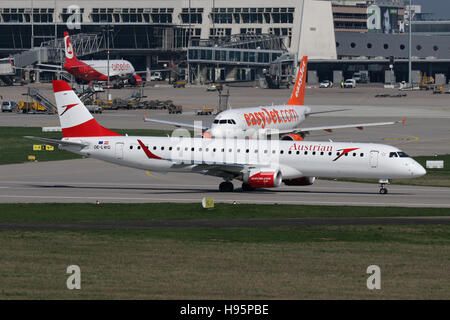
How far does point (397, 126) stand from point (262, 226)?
83.6 m

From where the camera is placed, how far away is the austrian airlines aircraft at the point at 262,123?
3472 inches

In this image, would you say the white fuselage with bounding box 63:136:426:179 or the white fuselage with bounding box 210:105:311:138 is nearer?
the white fuselage with bounding box 63:136:426:179

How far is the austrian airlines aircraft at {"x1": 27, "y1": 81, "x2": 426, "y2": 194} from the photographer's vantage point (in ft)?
195

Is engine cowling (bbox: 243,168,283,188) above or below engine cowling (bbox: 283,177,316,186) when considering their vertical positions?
above

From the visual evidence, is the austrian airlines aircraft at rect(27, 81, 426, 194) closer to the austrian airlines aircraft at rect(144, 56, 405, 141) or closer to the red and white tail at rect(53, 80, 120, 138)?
the red and white tail at rect(53, 80, 120, 138)

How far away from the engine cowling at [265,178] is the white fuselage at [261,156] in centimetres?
97

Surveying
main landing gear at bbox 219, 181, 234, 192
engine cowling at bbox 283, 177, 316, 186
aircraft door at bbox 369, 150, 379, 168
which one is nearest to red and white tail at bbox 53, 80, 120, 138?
main landing gear at bbox 219, 181, 234, 192

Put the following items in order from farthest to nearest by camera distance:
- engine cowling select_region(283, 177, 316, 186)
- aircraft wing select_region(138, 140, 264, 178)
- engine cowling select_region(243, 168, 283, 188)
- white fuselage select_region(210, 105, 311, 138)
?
white fuselage select_region(210, 105, 311, 138) → engine cowling select_region(283, 177, 316, 186) → aircraft wing select_region(138, 140, 264, 178) → engine cowling select_region(243, 168, 283, 188)

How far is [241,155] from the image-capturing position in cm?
6147

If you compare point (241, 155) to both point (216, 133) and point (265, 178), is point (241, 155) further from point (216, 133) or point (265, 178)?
point (216, 133)

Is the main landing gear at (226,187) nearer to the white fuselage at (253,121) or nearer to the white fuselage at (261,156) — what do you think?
the white fuselage at (261,156)

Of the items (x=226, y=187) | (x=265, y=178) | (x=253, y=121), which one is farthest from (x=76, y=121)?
(x=253, y=121)
